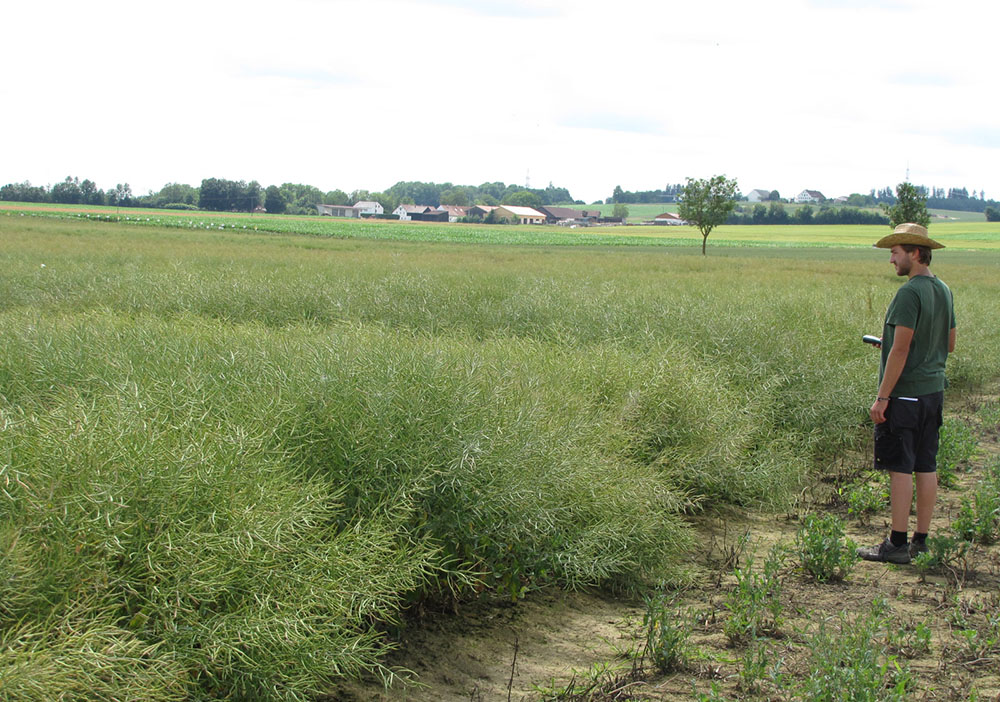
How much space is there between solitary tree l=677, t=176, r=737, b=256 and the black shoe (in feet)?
162

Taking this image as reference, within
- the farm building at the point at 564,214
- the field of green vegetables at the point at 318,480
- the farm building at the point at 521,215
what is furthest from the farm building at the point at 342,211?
the field of green vegetables at the point at 318,480

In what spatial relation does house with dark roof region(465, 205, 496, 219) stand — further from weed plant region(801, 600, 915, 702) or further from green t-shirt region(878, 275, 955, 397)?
weed plant region(801, 600, 915, 702)

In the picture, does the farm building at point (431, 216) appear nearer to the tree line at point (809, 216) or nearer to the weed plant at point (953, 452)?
the tree line at point (809, 216)

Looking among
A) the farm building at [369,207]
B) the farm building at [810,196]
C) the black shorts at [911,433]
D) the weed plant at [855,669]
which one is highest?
the farm building at [810,196]

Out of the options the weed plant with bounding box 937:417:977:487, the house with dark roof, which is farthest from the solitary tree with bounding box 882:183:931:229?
the house with dark roof

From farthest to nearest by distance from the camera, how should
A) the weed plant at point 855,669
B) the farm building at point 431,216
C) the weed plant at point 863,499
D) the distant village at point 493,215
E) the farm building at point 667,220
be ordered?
1. the farm building at point 431,216
2. the distant village at point 493,215
3. the farm building at point 667,220
4. the weed plant at point 863,499
5. the weed plant at point 855,669

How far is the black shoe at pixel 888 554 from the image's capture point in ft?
17.4

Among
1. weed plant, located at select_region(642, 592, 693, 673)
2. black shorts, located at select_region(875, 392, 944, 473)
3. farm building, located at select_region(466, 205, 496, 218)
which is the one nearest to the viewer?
weed plant, located at select_region(642, 592, 693, 673)

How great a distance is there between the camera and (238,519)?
3.21m

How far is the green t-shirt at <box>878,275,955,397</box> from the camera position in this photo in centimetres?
526

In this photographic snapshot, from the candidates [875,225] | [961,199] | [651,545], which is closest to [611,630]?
[651,545]

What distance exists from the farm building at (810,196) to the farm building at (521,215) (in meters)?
56.8

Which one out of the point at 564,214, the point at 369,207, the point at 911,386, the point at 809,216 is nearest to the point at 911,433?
the point at 911,386

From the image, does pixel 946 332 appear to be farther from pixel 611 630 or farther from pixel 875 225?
pixel 875 225
